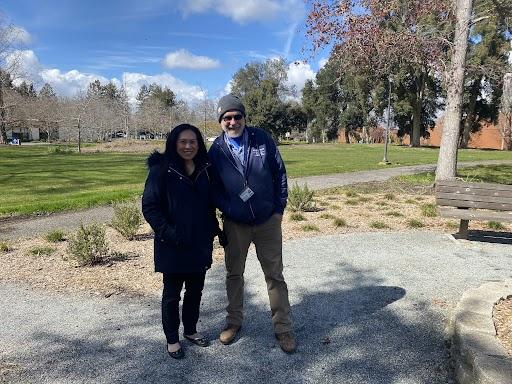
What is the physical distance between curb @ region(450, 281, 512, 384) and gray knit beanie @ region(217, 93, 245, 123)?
2.22 m

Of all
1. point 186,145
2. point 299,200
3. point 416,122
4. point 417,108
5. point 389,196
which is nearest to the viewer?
point 186,145

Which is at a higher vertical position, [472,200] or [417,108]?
[417,108]

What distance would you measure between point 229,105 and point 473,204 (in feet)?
15.1

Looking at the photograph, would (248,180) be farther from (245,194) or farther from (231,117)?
(231,117)

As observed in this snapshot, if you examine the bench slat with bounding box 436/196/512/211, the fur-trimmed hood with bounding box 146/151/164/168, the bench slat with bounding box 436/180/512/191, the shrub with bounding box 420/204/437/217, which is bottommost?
the shrub with bounding box 420/204/437/217

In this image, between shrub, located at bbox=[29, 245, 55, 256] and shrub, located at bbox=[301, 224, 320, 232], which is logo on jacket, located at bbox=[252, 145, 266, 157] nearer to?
shrub, located at bbox=[29, 245, 55, 256]

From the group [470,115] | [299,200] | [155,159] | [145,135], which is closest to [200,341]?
[155,159]

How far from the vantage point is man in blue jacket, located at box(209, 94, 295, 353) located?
3.30 metres

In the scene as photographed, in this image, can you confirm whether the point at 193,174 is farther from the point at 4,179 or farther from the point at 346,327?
the point at 4,179

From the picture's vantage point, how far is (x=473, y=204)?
643 centimetres

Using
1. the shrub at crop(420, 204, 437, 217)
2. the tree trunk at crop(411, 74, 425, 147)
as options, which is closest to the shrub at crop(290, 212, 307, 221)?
the shrub at crop(420, 204, 437, 217)

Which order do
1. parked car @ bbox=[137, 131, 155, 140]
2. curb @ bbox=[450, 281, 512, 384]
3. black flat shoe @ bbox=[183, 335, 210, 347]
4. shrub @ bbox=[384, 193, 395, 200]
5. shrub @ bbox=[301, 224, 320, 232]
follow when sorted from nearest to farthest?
curb @ bbox=[450, 281, 512, 384], black flat shoe @ bbox=[183, 335, 210, 347], shrub @ bbox=[301, 224, 320, 232], shrub @ bbox=[384, 193, 395, 200], parked car @ bbox=[137, 131, 155, 140]

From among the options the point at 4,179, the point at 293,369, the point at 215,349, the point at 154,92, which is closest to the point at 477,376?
the point at 293,369

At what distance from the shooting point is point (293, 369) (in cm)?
316
